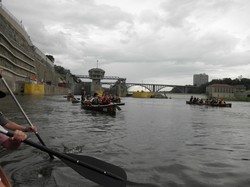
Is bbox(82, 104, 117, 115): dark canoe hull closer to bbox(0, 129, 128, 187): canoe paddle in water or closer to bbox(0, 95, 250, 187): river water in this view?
bbox(0, 95, 250, 187): river water

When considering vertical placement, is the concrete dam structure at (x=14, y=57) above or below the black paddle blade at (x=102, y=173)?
above

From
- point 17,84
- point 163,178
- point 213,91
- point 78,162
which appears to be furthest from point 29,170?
point 213,91

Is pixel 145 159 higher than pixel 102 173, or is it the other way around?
pixel 102 173

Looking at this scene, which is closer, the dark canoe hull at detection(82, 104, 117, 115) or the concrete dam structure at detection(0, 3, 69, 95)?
the dark canoe hull at detection(82, 104, 117, 115)

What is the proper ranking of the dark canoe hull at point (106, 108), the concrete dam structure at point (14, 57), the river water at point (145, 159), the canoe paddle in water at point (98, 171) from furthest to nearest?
the concrete dam structure at point (14, 57) → the dark canoe hull at point (106, 108) → the river water at point (145, 159) → the canoe paddle in water at point (98, 171)

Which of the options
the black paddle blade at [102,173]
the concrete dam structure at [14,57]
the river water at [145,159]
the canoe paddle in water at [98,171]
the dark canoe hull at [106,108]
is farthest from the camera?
the concrete dam structure at [14,57]

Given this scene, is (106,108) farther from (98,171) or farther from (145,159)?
(98,171)

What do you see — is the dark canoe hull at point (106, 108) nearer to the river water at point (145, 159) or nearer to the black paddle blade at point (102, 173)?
the river water at point (145, 159)

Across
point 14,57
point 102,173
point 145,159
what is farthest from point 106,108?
point 14,57

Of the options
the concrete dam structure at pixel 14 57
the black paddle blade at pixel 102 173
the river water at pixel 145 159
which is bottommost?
the river water at pixel 145 159

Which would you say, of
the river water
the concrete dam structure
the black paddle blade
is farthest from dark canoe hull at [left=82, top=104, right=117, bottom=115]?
the concrete dam structure

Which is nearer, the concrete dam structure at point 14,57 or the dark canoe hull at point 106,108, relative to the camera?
the dark canoe hull at point 106,108

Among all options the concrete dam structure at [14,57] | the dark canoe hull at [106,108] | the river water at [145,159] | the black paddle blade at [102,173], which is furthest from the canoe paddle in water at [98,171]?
the concrete dam structure at [14,57]

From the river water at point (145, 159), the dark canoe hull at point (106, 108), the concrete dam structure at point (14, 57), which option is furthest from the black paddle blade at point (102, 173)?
the concrete dam structure at point (14, 57)
